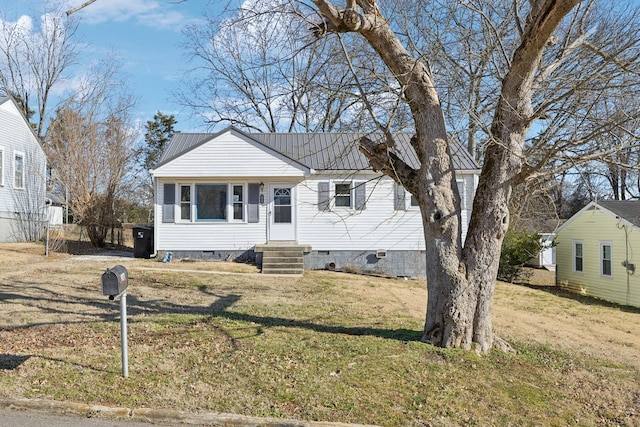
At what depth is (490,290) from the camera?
6.73 metres

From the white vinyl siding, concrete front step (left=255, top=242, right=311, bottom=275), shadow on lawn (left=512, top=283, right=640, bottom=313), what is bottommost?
shadow on lawn (left=512, top=283, right=640, bottom=313)

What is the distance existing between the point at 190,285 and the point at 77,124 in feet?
48.9

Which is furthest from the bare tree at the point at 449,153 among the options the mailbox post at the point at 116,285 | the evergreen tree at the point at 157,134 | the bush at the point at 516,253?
the evergreen tree at the point at 157,134

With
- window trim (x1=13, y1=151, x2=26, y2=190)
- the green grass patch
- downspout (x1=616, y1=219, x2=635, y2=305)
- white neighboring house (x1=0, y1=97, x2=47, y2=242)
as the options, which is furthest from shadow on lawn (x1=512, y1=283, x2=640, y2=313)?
window trim (x1=13, y1=151, x2=26, y2=190)

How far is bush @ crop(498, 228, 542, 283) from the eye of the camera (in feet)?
70.1

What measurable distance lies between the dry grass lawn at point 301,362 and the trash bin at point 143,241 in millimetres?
6800

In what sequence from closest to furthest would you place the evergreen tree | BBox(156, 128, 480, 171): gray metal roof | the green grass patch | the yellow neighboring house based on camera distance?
the green grass patch → BBox(156, 128, 480, 171): gray metal roof → the yellow neighboring house → the evergreen tree

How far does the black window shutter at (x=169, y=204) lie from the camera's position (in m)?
16.9

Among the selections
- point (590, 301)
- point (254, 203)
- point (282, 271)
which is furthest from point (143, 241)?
point (590, 301)

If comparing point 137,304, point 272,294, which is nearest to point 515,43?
point 272,294

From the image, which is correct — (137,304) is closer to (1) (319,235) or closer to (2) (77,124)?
(1) (319,235)

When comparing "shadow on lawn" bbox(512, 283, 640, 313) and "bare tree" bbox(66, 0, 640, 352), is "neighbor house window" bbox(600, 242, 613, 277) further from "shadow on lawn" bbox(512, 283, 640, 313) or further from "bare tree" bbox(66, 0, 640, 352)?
"bare tree" bbox(66, 0, 640, 352)

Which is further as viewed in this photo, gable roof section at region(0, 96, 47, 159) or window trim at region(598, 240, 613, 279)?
gable roof section at region(0, 96, 47, 159)

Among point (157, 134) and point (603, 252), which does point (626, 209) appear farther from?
point (157, 134)
